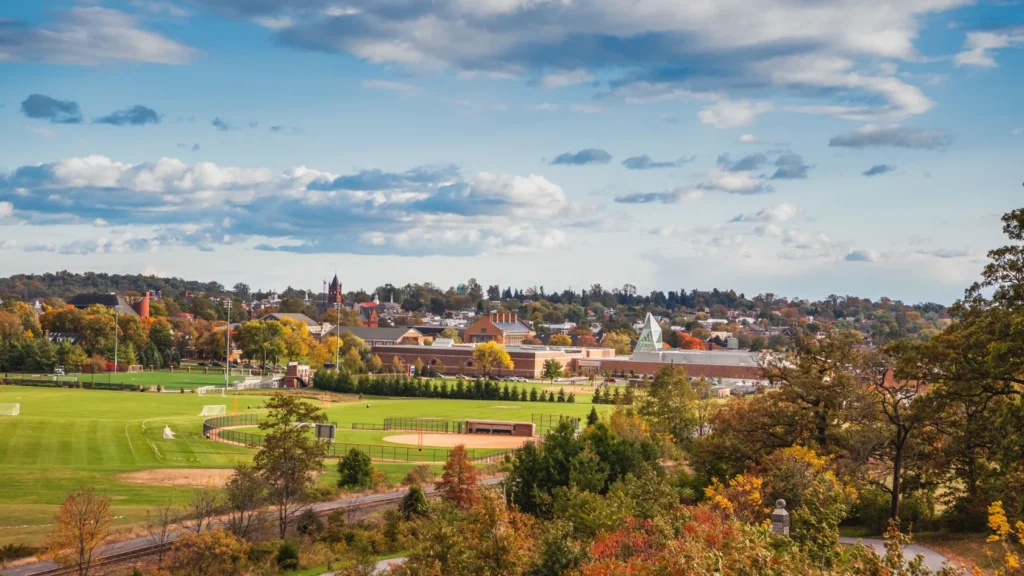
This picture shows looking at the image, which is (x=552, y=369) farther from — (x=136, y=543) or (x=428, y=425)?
(x=136, y=543)

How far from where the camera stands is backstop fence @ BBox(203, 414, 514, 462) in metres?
56.5

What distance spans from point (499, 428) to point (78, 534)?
152ft

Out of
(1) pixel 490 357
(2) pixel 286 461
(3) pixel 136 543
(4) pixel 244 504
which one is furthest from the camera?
(1) pixel 490 357

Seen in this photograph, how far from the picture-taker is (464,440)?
66.8 m

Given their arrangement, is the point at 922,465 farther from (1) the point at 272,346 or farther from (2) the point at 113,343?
(2) the point at 113,343

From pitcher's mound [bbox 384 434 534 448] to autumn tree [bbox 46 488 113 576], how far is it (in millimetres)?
35230

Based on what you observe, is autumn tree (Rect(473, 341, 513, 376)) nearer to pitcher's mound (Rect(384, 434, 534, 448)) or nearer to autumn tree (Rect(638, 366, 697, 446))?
pitcher's mound (Rect(384, 434, 534, 448))

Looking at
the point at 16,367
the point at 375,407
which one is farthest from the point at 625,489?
the point at 16,367

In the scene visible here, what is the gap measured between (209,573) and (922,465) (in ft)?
69.5

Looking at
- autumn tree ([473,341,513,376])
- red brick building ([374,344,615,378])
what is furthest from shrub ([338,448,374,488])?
red brick building ([374,344,615,378])

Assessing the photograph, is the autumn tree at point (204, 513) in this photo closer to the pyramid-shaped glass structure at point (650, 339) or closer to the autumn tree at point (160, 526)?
the autumn tree at point (160, 526)

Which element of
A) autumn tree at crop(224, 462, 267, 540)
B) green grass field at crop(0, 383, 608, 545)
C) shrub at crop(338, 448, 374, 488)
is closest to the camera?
autumn tree at crop(224, 462, 267, 540)

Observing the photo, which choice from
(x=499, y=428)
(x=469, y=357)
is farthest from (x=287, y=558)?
(x=469, y=357)

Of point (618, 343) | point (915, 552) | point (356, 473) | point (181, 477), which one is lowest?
point (181, 477)
